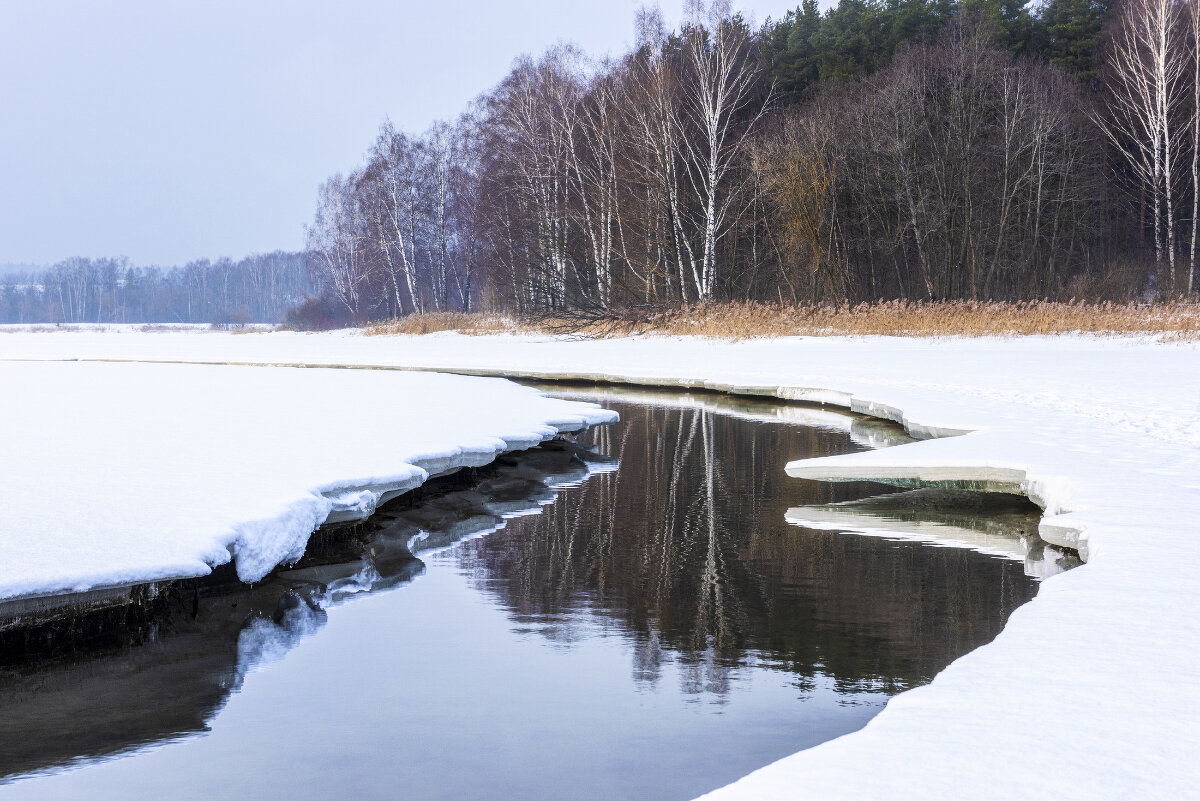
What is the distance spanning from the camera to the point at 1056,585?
4270mm

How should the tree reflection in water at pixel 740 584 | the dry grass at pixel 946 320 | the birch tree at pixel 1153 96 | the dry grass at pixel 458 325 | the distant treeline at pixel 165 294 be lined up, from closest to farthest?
the tree reflection in water at pixel 740 584
the dry grass at pixel 946 320
the birch tree at pixel 1153 96
the dry grass at pixel 458 325
the distant treeline at pixel 165 294

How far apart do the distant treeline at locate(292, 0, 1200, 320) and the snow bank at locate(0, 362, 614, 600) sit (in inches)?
546

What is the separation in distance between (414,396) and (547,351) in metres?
10.5

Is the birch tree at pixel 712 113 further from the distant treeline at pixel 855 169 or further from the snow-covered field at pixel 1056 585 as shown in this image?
the snow-covered field at pixel 1056 585

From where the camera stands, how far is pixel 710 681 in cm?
421

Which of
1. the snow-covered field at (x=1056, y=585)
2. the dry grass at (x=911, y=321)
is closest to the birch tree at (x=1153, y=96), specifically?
the dry grass at (x=911, y=321)

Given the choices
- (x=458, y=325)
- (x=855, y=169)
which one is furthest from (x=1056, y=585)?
(x=458, y=325)

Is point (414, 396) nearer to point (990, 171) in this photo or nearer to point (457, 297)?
point (990, 171)

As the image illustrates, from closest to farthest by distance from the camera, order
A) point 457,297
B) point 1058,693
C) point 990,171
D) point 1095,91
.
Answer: point 1058,693 < point 990,171 < point 1095,91 < point 457,297

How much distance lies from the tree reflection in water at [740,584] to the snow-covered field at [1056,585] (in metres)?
0.57

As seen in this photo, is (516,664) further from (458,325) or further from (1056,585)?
(458,325)

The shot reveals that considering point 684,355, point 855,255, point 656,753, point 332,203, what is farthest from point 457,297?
point 656,753

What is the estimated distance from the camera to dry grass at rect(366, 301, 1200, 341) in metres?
17.5

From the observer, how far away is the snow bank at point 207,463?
4.65 metres
